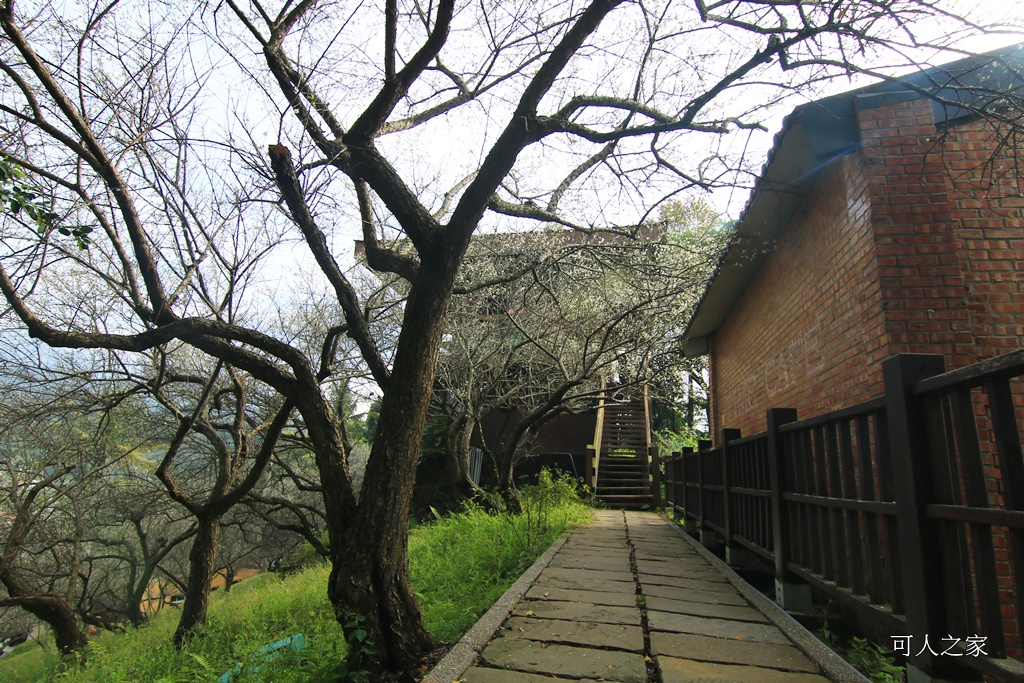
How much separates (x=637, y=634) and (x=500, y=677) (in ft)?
3.42

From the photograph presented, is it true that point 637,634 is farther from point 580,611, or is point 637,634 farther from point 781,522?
point 781,522

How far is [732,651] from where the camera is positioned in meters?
3.06

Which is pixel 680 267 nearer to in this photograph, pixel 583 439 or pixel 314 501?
pixel 583 439

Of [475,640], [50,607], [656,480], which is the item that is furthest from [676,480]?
[50,607]

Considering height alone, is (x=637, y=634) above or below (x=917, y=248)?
below

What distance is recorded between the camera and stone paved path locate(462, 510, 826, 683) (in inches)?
108

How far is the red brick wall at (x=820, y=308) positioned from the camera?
14.5 ft

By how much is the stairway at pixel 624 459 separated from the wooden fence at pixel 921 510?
929 centimetres

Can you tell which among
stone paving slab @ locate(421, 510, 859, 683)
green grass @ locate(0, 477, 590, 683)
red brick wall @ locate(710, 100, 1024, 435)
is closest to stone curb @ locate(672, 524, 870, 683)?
stone paving slab @ locate(421, 510, 859, 683)

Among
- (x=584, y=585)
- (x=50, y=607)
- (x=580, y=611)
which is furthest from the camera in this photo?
(x=50, y=607)

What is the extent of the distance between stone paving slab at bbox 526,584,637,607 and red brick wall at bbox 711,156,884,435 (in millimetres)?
2270

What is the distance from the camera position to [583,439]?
56.7ft

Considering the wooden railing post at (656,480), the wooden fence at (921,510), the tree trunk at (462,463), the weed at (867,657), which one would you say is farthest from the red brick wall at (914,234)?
the wooden railing post at (656,480)

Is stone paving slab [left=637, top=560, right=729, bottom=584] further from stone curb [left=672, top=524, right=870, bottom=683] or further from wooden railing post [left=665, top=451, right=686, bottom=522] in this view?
wooden railing post [left=665, top=451, right=686, bottom=522]
